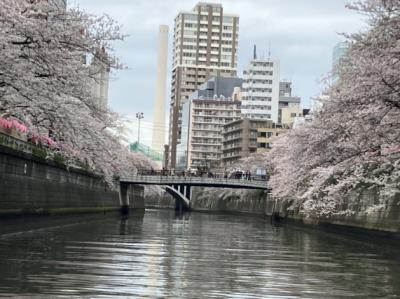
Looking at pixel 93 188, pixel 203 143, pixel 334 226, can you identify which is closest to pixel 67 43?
pixel 334 226

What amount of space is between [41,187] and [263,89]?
427 feet

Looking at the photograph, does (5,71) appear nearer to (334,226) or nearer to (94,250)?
(94,250)

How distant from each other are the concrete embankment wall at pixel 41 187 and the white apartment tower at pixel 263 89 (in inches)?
4236

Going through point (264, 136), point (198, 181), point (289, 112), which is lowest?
point (198, 181)

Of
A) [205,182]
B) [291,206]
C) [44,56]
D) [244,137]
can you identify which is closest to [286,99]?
[244,137]

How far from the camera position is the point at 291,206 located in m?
59.0

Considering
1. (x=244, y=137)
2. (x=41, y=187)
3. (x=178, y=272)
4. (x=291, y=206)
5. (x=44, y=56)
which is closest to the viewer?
(x=178, y=272)

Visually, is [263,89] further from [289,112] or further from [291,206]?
[291,206]

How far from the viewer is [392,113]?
2034 centimetres

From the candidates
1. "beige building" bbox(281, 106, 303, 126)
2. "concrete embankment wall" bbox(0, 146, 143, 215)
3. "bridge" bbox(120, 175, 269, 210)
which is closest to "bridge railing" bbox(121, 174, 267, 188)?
"bridge" bbox(120, 175, 269, 210)

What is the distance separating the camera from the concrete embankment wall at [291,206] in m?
33.7

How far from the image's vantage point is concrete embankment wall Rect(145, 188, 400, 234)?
33719mm

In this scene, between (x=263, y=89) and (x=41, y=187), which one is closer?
(x=41, y=187)

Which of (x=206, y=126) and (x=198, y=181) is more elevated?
(x=206, y=126)
